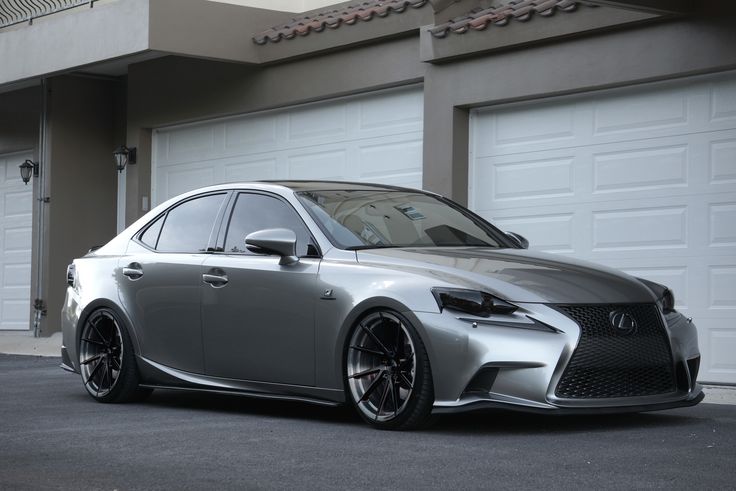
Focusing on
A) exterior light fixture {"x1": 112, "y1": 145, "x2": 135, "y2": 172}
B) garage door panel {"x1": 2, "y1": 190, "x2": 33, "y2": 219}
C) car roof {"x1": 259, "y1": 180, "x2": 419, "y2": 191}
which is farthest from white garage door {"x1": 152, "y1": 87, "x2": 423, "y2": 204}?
car roof {"x1": 259, "y1": 180, "x2": 419, "y2": 191}

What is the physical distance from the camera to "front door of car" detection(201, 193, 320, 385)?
7.59 metres

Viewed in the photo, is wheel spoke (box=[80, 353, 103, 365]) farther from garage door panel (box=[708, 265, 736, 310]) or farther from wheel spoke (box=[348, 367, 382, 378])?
garage door panel (box=[708, 265, 736, 310])

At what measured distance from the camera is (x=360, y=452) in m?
6.16

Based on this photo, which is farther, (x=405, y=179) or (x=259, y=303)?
(x=405, y=179)

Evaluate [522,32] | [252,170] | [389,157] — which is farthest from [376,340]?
[252,170]

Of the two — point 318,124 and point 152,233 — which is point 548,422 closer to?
point 152,233

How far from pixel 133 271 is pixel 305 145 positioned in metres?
6.69

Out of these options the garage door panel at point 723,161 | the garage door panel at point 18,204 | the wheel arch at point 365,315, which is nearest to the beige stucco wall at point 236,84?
the garage door panel at point 18,204

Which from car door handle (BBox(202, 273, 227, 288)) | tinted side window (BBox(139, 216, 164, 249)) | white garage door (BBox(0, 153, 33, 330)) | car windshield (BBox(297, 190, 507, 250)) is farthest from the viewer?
white garage door (BBox(0, 153, 33, 330))

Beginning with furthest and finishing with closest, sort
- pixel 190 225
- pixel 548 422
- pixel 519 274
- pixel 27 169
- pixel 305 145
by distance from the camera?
pixel 27 169 < pixel 305 145 < pixel 190 225 < pixel 548 422 < pixel 519 274

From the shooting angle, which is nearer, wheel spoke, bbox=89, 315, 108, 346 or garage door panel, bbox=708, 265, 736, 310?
wheel spoke, bbox=89, 315, 108, 346

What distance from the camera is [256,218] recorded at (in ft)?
27.2

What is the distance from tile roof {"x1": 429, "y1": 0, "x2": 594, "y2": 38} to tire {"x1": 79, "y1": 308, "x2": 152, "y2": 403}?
5379 mm

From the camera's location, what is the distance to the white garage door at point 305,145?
14.1 meters
